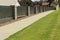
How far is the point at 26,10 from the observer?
37000 millimetres

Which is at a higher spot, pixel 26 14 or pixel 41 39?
pixel 41 39

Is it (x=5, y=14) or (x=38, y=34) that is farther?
(x=5, y=14)

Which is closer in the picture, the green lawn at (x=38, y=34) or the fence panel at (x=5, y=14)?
the green lawn at (x=38, y=34)

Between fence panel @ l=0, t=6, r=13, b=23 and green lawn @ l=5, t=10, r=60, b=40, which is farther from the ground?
green lawn @ l=5, t=10, r=60, b=40

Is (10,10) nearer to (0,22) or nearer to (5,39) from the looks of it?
(0,22)

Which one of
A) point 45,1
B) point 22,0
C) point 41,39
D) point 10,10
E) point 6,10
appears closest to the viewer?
point 41,39

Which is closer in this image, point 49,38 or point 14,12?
point 49,38

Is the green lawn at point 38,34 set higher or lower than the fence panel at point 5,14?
higher

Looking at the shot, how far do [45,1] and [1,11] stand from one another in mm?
91602

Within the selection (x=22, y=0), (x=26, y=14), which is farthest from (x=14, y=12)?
(x=22, y=0)

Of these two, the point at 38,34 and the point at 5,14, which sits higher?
the point at 38,34

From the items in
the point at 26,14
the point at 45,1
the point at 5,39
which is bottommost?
the point at 45,1

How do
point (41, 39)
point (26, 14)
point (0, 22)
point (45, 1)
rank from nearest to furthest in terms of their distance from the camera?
point (41, 39)
point (0, 22)
point (26, 14)
point (45, 1)

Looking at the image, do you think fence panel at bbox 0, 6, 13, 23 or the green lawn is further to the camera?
fence panel at bbox 0, 6, 13, 23
